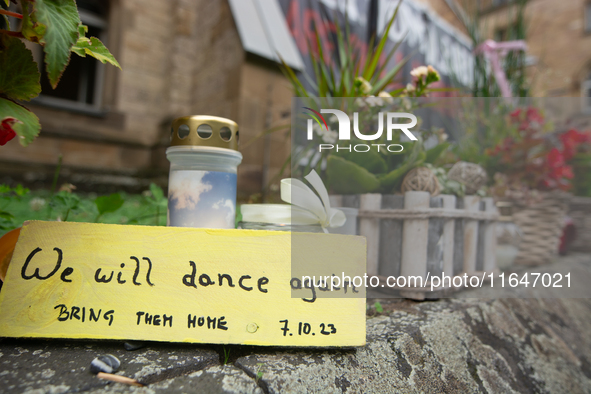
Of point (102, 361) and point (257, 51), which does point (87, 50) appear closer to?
point (102, 361)

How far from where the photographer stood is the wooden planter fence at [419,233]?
33.5 inches

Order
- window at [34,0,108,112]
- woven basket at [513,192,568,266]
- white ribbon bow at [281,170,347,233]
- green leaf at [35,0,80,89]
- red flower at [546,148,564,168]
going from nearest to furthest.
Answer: green leaf at [35,0,80,89] → white ribbon bow at [281,170,347,233] → woven basket at [513,192,568,266] → red flower at [546,148,564,168] → window at [34,0,108,112]

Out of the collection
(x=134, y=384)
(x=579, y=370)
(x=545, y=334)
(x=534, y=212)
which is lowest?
(x=579, y=370)

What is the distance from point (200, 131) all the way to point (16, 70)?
0.33 metres

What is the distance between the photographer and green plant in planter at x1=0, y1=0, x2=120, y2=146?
476mm

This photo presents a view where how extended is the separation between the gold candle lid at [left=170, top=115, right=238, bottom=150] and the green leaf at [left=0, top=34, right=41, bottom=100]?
25cm

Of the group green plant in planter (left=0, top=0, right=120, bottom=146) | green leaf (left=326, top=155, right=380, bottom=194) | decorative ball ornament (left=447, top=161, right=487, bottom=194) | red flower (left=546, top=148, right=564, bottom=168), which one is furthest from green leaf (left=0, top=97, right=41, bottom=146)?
red flower (left=546, top=148, right=564, bottom=168)

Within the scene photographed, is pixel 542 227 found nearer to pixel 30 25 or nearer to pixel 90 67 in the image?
pixel 30 25

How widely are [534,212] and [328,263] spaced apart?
1090mm

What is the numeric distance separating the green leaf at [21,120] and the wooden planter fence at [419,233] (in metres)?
0.67

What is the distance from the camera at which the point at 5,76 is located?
558 mm

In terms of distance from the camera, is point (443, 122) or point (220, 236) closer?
point (220, 236)

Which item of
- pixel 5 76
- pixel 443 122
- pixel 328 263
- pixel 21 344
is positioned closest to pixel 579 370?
pixel 443 122

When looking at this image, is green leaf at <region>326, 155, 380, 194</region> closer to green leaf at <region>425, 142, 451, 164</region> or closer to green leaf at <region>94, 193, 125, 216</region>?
green leaf at <region>425, 142, 451, 164</region>
